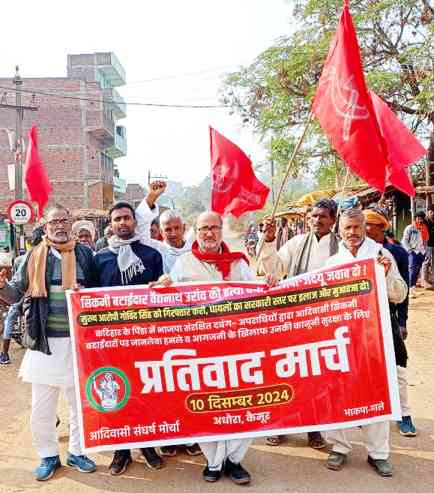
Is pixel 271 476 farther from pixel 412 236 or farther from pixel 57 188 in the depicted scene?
pixel 57 188

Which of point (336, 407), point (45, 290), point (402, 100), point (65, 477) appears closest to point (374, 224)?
point (336, 407)

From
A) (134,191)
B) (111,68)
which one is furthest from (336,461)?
(134,191)

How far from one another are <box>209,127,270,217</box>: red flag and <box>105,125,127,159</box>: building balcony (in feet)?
124

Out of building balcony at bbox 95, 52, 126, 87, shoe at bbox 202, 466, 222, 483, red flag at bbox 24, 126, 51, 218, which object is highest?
building balcony at bbox 95, 52, 126, 87

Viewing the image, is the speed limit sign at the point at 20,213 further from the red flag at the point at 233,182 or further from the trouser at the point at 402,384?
the trouser at the point at 402,384

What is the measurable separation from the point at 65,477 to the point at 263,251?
2100 millimetres

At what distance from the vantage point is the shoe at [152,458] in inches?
157

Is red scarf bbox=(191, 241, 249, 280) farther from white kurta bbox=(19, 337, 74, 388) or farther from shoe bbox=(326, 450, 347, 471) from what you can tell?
shoe bbox=(326, 450, 347, 471)

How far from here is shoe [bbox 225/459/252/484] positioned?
370 centimetres

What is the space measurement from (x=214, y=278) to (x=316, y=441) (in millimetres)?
1568

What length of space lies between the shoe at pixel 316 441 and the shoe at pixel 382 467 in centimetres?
51

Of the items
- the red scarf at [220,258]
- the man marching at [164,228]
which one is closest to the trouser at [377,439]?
the red scarf at [220,258]

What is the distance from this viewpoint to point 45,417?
3.88 m

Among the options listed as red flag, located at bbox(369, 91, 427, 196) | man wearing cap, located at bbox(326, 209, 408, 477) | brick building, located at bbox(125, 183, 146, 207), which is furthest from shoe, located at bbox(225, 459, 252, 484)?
brick building, located at bbox(125, 183, 146, 207)
